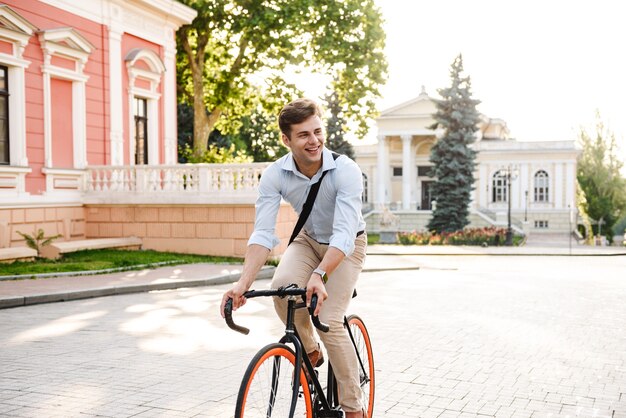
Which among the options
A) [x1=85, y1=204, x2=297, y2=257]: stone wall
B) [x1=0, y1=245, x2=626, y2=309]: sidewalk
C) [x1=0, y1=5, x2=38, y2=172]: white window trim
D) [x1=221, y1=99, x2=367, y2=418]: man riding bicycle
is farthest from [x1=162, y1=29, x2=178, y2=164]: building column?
[x1=221, y1=99, x2=367, y2=418]: man riding bicycle

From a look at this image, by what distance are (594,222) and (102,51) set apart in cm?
4316

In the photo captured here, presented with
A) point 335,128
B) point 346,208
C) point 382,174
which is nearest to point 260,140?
point 335,128

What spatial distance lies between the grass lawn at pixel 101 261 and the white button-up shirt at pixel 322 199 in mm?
11168

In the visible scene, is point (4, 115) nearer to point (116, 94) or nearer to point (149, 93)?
point (116, 94)

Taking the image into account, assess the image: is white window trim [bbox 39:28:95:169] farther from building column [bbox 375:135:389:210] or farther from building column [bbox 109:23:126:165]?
building column [bbox 375:135:389:210]

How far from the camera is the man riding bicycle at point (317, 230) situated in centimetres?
382

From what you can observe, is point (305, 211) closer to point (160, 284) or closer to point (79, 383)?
point (79, 383)

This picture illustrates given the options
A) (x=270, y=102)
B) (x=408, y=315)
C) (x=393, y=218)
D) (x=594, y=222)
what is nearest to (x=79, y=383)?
(x=408, y=315)

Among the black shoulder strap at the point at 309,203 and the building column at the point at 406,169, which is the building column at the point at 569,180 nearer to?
the building column at the point at 406,169

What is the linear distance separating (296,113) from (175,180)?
15570 mm

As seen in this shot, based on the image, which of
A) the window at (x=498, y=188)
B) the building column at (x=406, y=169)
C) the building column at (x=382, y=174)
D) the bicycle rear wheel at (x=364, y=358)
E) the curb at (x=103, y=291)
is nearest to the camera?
the bicycle rear wheel at (x=364, y=358)

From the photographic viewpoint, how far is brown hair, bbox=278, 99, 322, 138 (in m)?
3.82

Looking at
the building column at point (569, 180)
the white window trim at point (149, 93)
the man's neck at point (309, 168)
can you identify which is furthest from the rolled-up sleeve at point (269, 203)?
the building column at point (569, 180)

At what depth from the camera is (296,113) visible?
12.5ft
